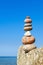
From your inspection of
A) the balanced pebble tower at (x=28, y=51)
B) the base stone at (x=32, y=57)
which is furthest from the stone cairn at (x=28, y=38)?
the base stone at (x=32, y=57)

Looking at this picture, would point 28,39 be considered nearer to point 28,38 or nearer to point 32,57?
point 28,38

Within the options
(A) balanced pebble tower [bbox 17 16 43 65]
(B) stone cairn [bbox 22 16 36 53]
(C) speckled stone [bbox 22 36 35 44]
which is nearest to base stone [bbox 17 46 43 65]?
(A) balanced pebble tower [bbox 17 16 43 65]

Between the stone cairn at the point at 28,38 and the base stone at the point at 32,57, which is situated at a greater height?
the stone cairn at the point at 28,38

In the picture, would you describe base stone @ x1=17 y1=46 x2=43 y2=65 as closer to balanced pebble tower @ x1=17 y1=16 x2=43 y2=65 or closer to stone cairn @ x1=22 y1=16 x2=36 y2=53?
balanced pebble tower @ x1=17 y1=16 x2=43 y2=65

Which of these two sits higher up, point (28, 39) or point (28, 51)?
point (28, 39)

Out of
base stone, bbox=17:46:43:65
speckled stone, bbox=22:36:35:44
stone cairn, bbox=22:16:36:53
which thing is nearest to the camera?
base stone, bbox=17:46:43:65

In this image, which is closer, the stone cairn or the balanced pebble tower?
the balanced pebble tower

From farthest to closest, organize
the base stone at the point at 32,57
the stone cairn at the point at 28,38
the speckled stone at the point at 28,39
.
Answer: the speckled stone at the point at 28,39 → the stone cairn at the point at 28,38 → the base stone at the point at 32,57

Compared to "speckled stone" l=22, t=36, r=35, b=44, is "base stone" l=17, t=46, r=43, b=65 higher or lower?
lower

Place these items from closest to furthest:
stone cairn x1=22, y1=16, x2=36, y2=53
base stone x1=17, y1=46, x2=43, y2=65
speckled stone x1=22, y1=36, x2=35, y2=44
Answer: base stone x1=17, y1=46, x2=43, y2=65 → stone cairn x1=22, y1=16, x2=36, y2=53 → speckled stone x1=22, y1=36, x2=35, y2=44

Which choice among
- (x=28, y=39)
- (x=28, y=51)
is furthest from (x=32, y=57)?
(x=28, y=39)

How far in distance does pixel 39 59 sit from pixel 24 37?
258 cm

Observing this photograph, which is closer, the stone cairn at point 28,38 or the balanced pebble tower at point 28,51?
the balanced pebble tower at point 28,51

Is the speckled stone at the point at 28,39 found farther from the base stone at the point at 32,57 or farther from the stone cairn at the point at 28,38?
the base stone at the point at 32,57
